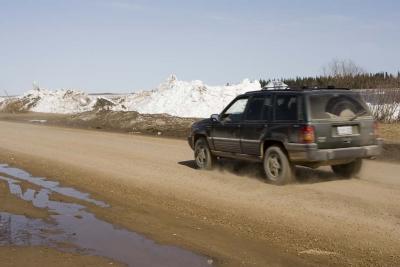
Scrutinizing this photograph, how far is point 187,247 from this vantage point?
6156 mm

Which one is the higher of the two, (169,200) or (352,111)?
(352,111)

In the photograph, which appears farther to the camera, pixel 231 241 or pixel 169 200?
pixel 169 200

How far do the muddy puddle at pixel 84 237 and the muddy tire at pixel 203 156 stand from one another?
129 inches

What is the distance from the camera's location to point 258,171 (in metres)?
11.3

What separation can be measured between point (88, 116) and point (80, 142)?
13601 mm

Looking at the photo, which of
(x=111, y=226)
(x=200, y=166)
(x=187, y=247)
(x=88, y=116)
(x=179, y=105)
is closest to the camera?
(x=187, y=247)

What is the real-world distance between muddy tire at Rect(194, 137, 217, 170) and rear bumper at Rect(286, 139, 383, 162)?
2.68 metres

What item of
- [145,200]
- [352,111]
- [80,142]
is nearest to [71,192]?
[145,200]

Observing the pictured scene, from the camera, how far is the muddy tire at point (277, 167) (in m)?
9.57

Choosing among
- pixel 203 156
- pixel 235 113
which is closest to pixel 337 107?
pixel 235 113

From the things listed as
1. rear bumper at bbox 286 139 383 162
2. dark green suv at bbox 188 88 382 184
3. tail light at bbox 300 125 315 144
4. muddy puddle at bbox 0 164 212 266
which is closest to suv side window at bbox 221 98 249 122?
dark green suv at bbox 188 88 382 184

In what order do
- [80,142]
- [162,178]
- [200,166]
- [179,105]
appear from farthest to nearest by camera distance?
1. [179,105]
2. [80,142]
3. [200,166]
4. [162,178]

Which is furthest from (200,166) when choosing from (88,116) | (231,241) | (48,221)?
(88,116)

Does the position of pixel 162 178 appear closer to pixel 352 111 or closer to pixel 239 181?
pixel 239 181
